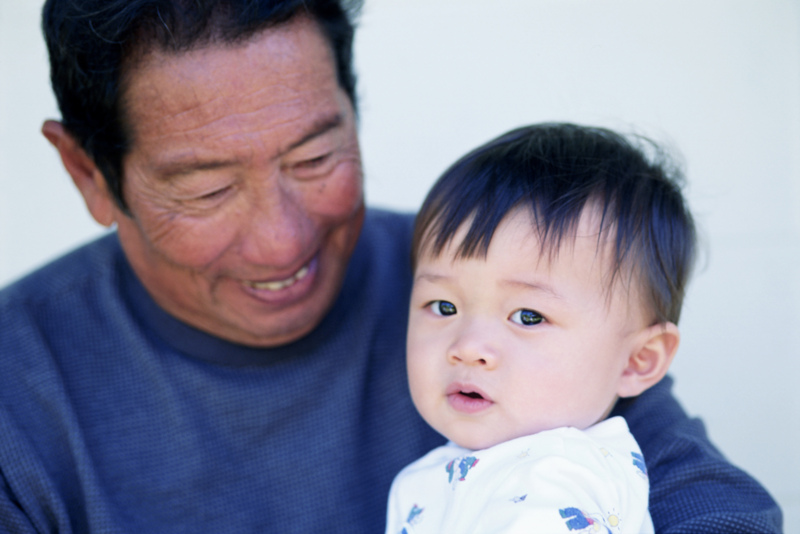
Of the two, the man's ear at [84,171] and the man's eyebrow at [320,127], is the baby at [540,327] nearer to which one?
the man's eyebrow at [320,127]

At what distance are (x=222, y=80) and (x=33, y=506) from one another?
96cm

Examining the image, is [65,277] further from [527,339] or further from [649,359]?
[649,359]

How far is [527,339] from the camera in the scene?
130 centimetres

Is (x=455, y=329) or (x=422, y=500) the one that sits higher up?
(x=455, y=329)

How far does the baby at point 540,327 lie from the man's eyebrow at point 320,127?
322 millimetres

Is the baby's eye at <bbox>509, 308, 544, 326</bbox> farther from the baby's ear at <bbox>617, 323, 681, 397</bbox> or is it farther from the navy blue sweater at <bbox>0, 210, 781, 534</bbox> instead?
the navy blue sweater at <bbox>0, 210, 781, 534</bbox>

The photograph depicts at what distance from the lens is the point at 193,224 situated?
1558 mm

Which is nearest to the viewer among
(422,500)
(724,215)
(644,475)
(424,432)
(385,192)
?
(644,475)

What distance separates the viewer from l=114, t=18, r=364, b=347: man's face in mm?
1458

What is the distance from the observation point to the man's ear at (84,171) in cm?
169

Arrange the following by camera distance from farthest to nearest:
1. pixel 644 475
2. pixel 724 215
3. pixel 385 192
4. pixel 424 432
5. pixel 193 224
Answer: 1. pixel 385 192
2. pixel 724 215
3. pixel 424 432
4. pixel 193 224
5. pixel 644 475

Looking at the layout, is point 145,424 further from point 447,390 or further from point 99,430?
point 447,390

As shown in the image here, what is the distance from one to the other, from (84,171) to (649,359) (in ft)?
4.54

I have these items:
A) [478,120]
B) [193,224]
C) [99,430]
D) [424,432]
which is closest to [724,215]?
[478,120]
